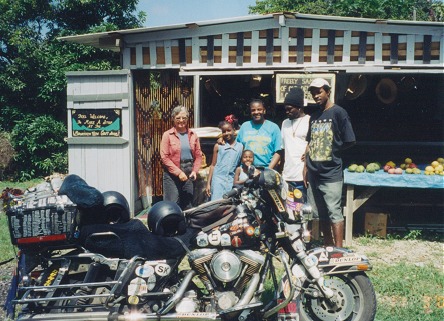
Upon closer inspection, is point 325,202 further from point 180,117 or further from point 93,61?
point 93,61

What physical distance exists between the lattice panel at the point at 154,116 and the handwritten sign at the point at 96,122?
639 millimetres

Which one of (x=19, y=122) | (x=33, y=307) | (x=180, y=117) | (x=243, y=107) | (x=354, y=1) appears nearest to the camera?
(x=33, y=307)

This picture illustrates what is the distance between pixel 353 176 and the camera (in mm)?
6973

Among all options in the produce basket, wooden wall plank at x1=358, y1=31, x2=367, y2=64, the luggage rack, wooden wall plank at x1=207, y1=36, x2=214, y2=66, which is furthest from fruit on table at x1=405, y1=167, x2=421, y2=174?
the produce basket

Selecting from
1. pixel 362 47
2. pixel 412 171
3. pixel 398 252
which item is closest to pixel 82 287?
pixel 398 252

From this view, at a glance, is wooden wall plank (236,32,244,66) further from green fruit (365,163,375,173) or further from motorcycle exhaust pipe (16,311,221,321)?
motorcycle exhaust pipe (16,311,221,321)

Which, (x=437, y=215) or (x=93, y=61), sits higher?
(x=93, y=61)

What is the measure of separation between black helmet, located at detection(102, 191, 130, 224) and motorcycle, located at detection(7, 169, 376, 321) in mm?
240

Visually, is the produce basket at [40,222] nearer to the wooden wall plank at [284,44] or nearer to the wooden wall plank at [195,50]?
the wooden wall plank at [195,50]

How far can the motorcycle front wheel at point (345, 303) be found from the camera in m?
3.65

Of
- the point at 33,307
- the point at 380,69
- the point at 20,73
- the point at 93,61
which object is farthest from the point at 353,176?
the point at 20,73

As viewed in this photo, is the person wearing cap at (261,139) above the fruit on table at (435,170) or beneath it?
above

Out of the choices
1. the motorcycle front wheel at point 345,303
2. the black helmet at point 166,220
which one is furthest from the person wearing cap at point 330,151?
the black helmet at point 166,220

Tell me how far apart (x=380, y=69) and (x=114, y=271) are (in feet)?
18.0
